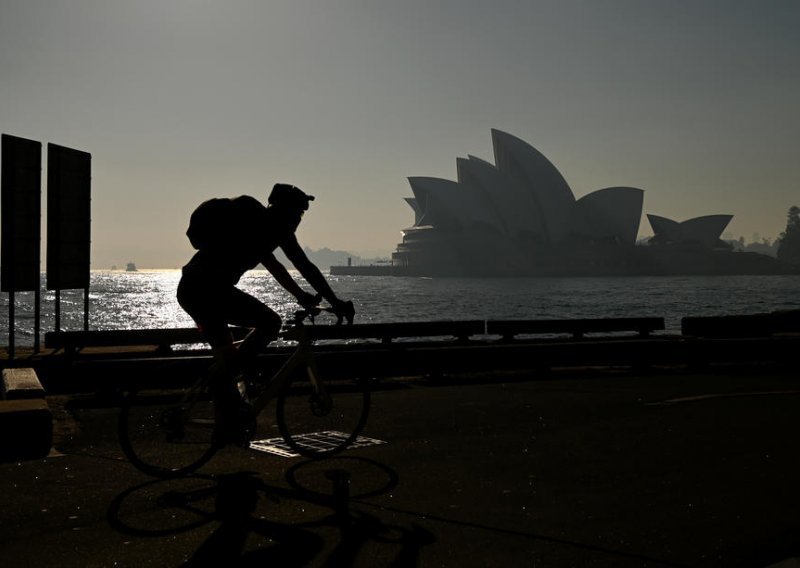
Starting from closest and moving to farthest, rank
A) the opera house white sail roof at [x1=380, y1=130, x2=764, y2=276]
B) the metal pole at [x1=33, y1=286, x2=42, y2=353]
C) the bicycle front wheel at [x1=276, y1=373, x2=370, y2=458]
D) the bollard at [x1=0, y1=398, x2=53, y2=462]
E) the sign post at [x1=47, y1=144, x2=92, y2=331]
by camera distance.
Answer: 1. the bicycle front wheel at [x1=276, y1=373, x2=370, y2=458]
2. the bollard at [x1=0, y1=398, x2=53, y2=462]
3. the metal pole at [x1=33, y1=286, x2=42, y2=353]
4. the sign post at [x1=47, y1=144, x2=92, y2=331]
5. the opera house white sail roof at [x1=380, y1=130, x2=764, y2=276]

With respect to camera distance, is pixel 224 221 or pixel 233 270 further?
pixel 233 270

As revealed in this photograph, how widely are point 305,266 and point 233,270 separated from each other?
0.46 m

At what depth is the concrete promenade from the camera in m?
4.01

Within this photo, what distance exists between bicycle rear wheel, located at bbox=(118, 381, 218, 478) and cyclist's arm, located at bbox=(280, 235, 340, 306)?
0.96 meters

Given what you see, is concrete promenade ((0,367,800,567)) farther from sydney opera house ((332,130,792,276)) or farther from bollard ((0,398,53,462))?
sydney opera house ((332,130,792,276))

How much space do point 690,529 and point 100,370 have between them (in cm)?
681

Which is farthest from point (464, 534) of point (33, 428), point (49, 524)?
point (33, 428)

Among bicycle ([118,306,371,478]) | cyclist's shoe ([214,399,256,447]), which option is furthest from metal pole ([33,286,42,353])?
cyclist's shoe ([214,399,256,447])

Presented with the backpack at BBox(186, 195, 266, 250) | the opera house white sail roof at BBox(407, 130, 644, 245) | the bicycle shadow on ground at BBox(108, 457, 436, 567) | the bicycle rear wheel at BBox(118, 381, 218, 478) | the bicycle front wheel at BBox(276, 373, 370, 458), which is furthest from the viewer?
the opera house white sail roof at BBox(407, 130, 644, 245)

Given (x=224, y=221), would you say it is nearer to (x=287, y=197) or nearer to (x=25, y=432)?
(x=287, y=197)

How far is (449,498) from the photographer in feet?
16.6

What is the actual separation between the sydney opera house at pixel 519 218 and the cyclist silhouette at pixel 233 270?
137 meters

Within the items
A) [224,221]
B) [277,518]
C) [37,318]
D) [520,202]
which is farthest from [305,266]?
[520,202]

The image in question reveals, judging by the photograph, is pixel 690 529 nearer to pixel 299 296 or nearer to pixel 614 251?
pixel 299 296
